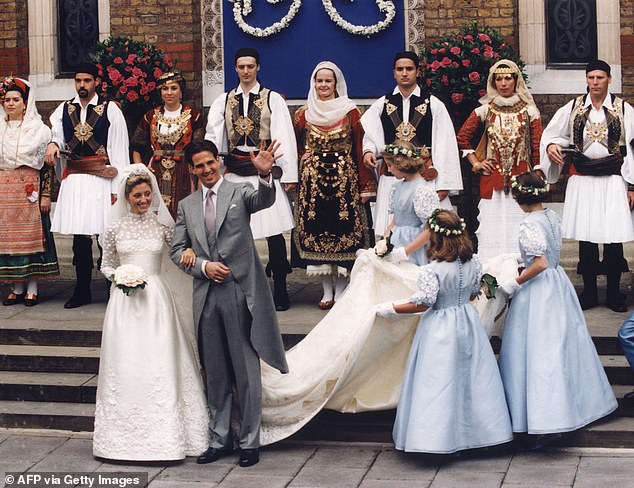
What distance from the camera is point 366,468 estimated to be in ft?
25.5

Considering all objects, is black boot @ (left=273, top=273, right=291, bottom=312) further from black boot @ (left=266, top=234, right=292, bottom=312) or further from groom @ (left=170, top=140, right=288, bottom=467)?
groom @ (left=170, top=140, right=288, bottom=467)

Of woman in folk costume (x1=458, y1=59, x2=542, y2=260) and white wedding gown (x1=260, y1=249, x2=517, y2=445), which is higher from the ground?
woman in folk costume (x1=458, y1=59, x2=542, y2=260)

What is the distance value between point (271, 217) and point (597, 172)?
101 inches

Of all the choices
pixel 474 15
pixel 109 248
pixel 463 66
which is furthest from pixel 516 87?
pixel 109 248

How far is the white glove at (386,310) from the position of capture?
7754mm

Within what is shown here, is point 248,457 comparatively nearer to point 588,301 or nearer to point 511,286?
point 511,286

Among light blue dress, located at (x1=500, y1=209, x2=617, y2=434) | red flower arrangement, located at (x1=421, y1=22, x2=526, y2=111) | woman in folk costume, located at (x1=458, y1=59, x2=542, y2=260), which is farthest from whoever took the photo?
red flower arrangement, located at (x1=421, y1=22, x2=526, y2=111)

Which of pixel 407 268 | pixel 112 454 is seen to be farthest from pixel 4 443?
pixel 407 268

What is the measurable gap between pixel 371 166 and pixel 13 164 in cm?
298

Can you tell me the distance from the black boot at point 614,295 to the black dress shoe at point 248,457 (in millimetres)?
3430

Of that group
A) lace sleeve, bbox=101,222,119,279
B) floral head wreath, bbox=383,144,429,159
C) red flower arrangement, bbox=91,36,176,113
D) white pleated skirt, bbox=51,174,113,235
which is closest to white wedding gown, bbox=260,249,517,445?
floral head wreath, bbox=383,144,429,159

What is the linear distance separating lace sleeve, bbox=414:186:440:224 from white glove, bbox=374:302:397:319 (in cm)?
114

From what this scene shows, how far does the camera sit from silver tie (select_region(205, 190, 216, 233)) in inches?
314

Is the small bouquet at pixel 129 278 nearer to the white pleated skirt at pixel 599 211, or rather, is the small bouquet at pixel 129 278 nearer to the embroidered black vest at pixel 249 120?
the embroidered black vest at pixel 249 120
